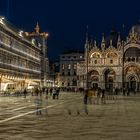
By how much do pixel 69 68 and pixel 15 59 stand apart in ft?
239

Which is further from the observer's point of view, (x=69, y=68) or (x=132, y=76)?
(x=69, y=68)

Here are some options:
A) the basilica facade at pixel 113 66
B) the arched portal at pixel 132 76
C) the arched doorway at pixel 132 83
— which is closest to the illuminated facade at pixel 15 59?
the basilica facade at pixel 113 66

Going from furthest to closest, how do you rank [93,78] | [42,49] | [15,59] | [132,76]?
[42,49] < [93,78] < [132,76] < [15,59]

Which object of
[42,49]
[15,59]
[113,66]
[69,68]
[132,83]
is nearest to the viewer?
[15,59]

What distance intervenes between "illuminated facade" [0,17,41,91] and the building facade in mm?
35349

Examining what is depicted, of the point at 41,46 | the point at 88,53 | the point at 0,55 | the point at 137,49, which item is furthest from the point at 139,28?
the point at 0,55

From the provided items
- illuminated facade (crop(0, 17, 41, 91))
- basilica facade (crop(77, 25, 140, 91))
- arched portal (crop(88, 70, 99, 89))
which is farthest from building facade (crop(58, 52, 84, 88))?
illuminated facade (crop(0, 17, 41, 91))

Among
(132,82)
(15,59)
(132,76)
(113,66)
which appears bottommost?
(132,82)

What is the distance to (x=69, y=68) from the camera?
6722 inches

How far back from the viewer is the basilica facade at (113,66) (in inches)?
5064

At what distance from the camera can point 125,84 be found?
128 meters

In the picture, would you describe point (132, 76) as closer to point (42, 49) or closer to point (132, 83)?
point (132, 83)

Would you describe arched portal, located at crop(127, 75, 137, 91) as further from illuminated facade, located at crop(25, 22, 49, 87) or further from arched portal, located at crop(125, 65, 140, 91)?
illuminated facade, located at crop(25, 22, 49, 87)

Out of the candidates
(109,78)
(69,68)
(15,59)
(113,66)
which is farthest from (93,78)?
(15,59)
